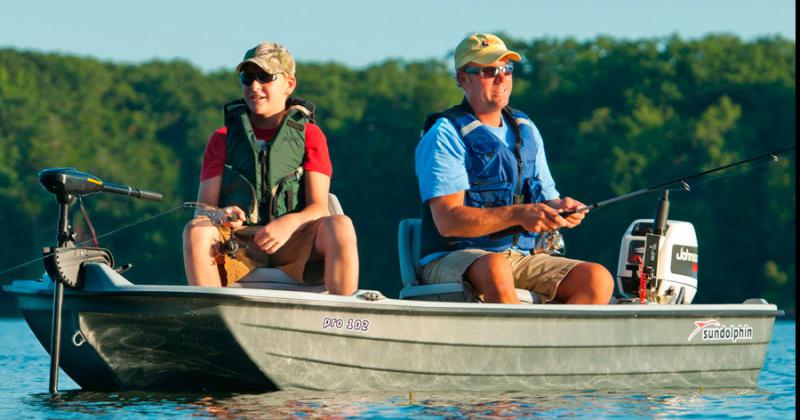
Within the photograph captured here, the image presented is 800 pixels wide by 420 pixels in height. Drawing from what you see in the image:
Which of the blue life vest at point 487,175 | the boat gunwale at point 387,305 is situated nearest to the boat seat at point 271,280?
the boat gunwale at point 387,305

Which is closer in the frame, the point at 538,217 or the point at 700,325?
the point at 538,217

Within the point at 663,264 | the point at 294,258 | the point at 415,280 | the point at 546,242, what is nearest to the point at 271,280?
the point at 294,258

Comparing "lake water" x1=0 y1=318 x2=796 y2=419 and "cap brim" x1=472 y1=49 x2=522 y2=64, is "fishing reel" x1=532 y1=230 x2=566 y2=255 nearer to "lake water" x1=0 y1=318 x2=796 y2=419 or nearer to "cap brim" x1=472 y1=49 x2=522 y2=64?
"lake water" x1=0 y1=318 x2=796 y2=419

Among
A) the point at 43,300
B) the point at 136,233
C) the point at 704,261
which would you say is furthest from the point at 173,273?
the point at 43,300

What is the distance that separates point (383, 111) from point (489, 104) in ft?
133

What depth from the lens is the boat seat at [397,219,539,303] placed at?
716cm

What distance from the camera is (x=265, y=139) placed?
7020mm

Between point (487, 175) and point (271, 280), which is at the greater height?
point (487, 175)

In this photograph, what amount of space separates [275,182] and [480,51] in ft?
3.54

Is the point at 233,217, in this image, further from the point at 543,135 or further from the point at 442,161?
the point at 543,135

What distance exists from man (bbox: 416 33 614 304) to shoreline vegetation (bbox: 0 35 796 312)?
27.6 metres

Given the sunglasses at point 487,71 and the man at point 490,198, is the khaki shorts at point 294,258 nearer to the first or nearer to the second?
the man at point 490,198

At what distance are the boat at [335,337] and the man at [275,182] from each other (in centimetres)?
17

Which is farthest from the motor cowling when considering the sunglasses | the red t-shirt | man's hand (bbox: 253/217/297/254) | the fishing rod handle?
the fishing rod handle
